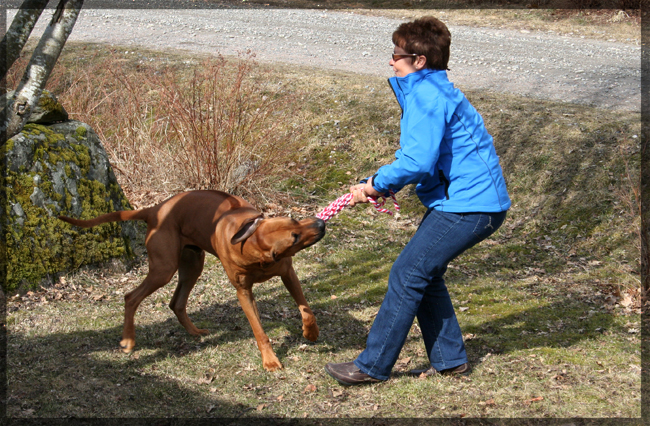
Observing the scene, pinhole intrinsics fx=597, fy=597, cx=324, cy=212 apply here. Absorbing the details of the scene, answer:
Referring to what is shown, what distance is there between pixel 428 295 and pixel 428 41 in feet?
5.30

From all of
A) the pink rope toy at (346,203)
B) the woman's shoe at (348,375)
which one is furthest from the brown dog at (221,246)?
the woman's shoe at (348,375)

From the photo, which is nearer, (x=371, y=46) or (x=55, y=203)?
(x=55, y=203)

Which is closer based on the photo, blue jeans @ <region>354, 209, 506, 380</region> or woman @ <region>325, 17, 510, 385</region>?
woman @ <region>325, 17, 510, 385</region>

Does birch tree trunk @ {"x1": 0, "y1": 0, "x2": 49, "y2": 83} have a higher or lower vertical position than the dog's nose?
higher

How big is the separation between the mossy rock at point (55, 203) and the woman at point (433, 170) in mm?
3151

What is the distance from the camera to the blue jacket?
3328 millimetres

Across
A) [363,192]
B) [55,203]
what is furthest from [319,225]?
[55,203]

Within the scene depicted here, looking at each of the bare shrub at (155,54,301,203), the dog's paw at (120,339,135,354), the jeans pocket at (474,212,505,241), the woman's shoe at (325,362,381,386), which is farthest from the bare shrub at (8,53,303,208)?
the jeans pocket at (474,212,505,241)

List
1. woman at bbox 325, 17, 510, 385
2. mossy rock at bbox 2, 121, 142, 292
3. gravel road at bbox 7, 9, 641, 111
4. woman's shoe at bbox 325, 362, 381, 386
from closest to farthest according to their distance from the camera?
woman at bbox 325, 17, 510, 385, woman's shoe at bbox 325, 362, 381, 386, mossy rock at bbox 2, 121, 142, 292, gravel road at bbox 7, 9, 641, 111

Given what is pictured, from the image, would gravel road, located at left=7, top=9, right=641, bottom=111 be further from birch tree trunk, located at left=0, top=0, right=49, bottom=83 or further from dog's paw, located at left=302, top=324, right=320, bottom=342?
birch tree trunk, located at left=0, top=0, right=49, bottom=83

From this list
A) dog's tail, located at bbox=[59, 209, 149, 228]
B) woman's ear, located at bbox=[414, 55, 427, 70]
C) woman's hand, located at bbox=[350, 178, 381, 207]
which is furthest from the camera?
dog's tail, located at bbox=[59, 209, 149, 228]

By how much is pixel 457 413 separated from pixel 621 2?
13.4m

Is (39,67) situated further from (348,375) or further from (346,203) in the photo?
(348,375)

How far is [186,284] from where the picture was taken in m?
4.81
